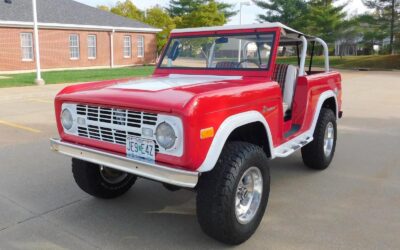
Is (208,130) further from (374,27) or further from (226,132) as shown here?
(374,27)

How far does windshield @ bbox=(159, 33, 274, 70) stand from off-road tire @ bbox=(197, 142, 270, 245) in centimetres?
142

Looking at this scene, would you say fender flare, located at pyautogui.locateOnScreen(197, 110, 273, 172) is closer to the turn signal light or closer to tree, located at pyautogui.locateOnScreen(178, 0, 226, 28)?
the turn signal light

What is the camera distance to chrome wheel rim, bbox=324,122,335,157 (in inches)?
212

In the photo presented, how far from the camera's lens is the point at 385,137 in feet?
24.2

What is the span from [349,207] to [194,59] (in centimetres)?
248

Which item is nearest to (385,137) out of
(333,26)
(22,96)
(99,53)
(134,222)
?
(134,222)

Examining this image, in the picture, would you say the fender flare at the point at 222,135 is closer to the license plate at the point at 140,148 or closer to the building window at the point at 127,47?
the license plate at the point at 140,148

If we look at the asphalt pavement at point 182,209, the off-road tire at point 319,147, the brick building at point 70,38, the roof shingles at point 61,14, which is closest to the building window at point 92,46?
the brick building at point 70,38

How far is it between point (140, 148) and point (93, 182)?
3.92 ft

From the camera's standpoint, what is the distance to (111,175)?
425 cm

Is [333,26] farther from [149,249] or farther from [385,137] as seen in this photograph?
[149,249]

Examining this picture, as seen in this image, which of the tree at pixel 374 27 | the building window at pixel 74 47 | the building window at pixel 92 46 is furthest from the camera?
the tree at pixel 374 27

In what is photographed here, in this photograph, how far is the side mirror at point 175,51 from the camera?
501 centimetres

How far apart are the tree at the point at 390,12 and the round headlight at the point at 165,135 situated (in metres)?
37.7
